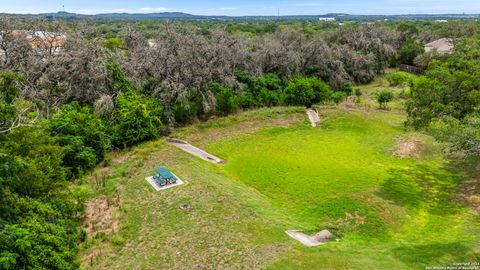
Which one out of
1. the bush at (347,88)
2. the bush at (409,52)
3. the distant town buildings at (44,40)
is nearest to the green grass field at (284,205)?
the bush at (347,88)

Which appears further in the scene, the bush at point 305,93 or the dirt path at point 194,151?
the bush at point 305,93

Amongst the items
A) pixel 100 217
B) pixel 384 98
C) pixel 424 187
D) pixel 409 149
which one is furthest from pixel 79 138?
pixel 384 98

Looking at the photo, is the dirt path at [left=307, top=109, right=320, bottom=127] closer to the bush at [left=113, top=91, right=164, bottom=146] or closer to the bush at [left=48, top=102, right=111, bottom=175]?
the bush at [left=113, top=91, right=164, bottom=146]

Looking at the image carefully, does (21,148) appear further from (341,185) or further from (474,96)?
(474,96)

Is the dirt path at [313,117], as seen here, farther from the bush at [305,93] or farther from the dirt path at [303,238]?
the dirt path at [303,238]

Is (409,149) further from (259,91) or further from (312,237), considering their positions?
(259,91)
